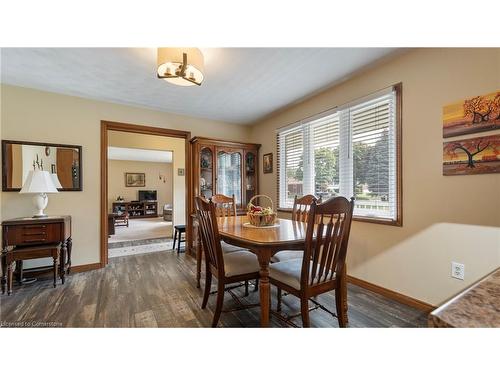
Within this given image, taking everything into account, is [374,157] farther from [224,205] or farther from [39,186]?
[39,186]

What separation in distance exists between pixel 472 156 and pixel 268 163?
266cm

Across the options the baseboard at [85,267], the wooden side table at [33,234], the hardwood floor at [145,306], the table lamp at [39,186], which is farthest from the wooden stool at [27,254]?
the baseboard at [85,267]

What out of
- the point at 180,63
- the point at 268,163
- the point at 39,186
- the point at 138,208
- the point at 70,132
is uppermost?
the point at 180,63

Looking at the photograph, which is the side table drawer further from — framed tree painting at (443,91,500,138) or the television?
the television

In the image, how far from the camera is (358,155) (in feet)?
7.98

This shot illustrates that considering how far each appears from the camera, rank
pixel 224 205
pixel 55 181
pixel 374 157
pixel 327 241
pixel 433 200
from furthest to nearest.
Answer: pixel 224 205 < pixel 55 181 < pixel 374 157 < pixel 433 200 < pixel 327 241

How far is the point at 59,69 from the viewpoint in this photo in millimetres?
2260

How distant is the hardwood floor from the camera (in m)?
1.73

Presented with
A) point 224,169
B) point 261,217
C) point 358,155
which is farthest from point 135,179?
point 358,155

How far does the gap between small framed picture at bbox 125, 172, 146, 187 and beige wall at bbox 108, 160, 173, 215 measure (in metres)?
0.12

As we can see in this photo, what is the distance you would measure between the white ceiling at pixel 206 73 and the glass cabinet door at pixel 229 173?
91cm

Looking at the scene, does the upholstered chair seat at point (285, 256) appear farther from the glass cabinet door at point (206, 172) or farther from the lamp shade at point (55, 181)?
the lamp shade at point (55, 181)
